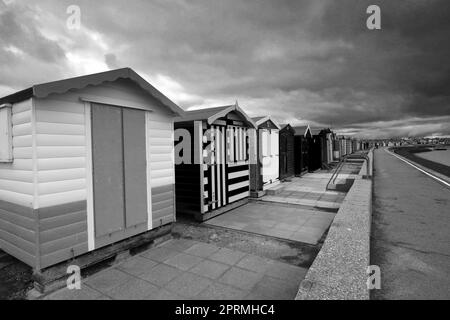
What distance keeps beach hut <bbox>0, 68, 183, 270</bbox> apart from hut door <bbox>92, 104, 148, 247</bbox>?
0.06 ft

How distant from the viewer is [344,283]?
10.1 feet

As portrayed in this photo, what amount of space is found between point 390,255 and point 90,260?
542 centimetres

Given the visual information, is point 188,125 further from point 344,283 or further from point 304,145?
point 304,145

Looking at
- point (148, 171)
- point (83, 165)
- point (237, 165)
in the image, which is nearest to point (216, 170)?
point (237, 165)

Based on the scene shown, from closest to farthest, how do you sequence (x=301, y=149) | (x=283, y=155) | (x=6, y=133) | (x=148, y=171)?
(x=6, y=133)
(x=148, y=171)
(x=283, y=155)
(x=301, y=149)

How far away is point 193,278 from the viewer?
4020mm

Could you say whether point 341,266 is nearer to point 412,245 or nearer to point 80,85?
point 412,245

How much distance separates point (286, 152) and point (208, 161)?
8.26m

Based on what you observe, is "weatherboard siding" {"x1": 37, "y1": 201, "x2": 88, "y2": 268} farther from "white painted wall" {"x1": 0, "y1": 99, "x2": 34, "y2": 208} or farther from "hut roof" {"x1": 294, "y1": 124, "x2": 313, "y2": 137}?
"hut roof" {"x1": 294, "y1": 124, "x2": 313, "y2": 137}

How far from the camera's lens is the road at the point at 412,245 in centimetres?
376

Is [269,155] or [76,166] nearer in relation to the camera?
[76,166]

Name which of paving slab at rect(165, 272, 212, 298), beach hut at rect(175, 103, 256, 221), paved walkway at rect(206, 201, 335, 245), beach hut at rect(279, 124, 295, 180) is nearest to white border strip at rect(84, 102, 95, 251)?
paving slab at rect(165, 272, 212, 298)

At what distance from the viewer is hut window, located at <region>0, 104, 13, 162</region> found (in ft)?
13.0
